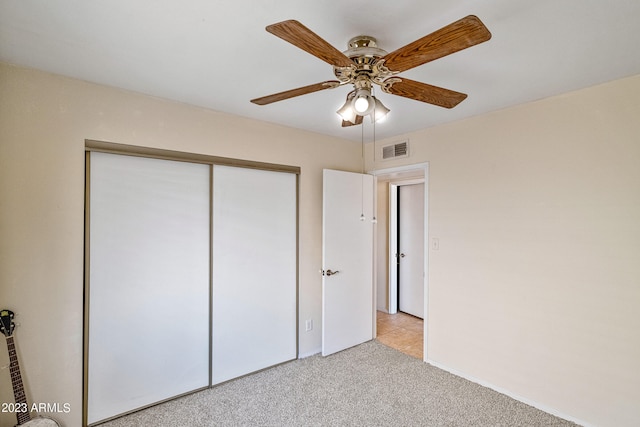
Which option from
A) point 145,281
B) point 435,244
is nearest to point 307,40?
point 145,281

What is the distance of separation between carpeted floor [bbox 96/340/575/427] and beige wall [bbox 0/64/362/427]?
0.65 meters

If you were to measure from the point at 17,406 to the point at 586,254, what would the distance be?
12.5 feet

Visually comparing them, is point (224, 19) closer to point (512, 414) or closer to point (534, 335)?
point (534, 335)

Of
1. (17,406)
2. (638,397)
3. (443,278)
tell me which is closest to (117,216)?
(17,406)

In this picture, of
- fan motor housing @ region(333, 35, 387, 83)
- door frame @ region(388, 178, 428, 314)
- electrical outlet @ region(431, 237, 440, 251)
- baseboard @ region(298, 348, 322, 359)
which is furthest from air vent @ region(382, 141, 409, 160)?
baseboard @ region(298, 348, 322, 359)

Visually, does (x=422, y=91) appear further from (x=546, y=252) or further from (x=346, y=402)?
(x=346, y=402)

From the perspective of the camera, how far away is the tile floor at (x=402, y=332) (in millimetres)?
3436

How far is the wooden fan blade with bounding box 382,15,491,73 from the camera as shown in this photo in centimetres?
99

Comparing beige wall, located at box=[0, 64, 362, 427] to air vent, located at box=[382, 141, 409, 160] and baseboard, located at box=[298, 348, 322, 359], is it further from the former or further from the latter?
air vent, located at box=[382, 141, 409, 160]

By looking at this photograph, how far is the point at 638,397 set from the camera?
1928 millimetres

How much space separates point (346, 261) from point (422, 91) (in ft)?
7.10

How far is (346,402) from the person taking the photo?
2.42 m

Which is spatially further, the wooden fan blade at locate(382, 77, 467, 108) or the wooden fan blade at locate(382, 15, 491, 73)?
the wooden fan blade at locate(382, 77, 467, 108)

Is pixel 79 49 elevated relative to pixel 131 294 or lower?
elevated
